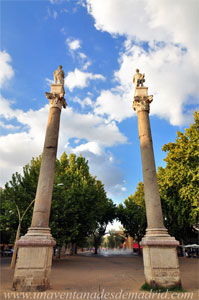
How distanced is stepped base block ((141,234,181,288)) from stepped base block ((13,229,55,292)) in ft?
13.7

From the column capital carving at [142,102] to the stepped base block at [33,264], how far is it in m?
8.64

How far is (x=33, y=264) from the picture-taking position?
27.3 ft

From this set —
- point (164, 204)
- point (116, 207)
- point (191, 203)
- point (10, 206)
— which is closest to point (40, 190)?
point (10, 206)

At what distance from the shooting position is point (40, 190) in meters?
10.2

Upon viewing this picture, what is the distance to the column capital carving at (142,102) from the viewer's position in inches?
490

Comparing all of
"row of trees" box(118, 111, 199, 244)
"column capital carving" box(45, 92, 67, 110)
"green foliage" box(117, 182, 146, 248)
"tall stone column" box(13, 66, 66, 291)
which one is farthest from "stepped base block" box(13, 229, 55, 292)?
"green foliage" box(117, 182, 146, 248)

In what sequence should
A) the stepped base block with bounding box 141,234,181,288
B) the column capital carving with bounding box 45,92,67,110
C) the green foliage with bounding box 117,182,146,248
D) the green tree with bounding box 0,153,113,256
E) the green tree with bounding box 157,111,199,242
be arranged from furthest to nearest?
the green foliage with bounding box 117,182,146,248, the green tree with bounding box 0,153,113,256, the green tree with bounding box 157,111,199,242, the column capital carving with bounding box 45,92,67,110, the stepped base block with bounding box 141,234,181,288

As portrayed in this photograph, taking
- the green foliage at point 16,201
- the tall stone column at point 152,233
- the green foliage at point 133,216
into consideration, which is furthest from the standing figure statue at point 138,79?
the green foliage at point 133,216

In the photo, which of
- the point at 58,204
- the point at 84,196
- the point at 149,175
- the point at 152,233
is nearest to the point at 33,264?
the point at 152,233

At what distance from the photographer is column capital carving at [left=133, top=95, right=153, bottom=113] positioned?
12.4 metres

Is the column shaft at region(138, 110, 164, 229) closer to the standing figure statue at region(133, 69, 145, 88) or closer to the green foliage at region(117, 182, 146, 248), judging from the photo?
the standing figure statue at region(133, 69, 145, 88)

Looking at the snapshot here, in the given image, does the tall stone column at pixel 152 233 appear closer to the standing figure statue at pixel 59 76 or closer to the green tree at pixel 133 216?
the standing figure statue at pixel 59 76

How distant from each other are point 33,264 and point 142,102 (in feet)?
32.9

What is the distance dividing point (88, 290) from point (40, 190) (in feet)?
15.9
